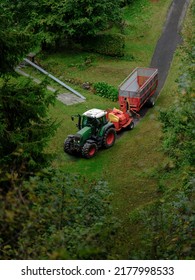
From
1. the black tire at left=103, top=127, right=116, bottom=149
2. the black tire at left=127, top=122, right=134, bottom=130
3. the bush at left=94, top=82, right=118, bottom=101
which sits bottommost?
the bush at left=94, top=82, right=118, bottom=101

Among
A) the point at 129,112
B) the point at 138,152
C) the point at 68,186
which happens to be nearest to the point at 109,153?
the point at 138,152

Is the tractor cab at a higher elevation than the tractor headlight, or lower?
higher

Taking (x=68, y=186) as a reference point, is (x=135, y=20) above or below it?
below

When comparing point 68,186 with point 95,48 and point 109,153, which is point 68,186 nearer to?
point 109,153

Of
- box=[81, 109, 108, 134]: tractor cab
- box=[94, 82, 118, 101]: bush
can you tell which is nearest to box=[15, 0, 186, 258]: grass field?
box=[94, 82, 118, 101]: bush

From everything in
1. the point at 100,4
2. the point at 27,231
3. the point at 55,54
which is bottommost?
the point at 55,54

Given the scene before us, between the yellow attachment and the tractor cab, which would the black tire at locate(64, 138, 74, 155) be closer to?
the tractor cab
